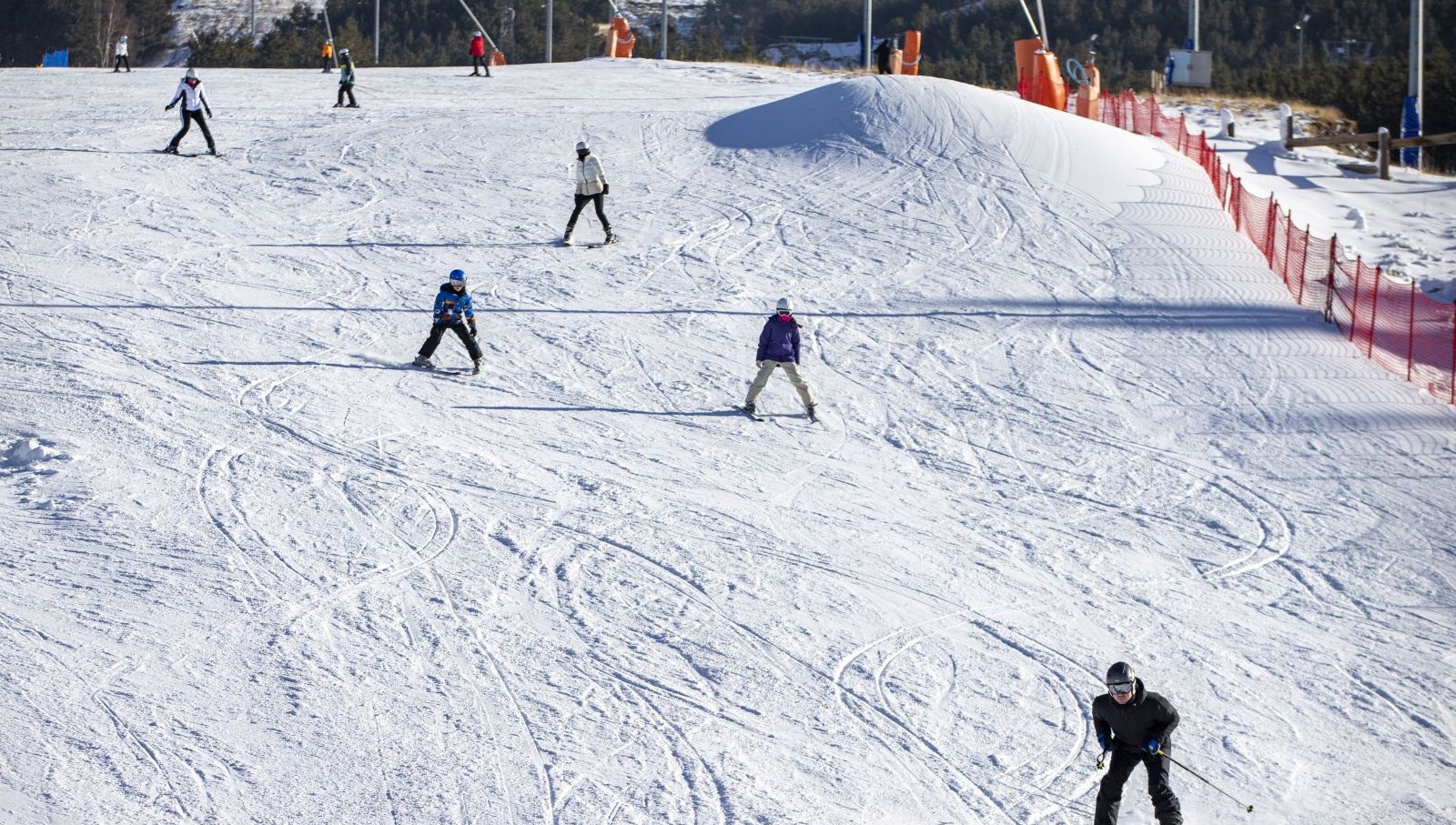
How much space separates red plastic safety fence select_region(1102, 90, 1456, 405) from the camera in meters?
15.9

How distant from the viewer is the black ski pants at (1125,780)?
289 inches

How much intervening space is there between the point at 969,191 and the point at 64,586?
15.4 meters

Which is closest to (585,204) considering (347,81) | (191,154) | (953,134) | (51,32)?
(953,134)

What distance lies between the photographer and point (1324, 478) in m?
13.2

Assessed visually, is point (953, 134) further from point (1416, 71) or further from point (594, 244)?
point (1416, 71)

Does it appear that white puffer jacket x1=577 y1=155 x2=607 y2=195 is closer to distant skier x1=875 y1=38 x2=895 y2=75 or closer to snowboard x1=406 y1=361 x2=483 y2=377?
snowboard x1=406 y1=361 x2=483 y2=377

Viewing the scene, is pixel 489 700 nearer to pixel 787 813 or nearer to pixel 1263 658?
pixel 787 813

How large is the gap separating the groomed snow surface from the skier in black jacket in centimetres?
57

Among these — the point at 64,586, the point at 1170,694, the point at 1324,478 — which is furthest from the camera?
the point at 1324,478

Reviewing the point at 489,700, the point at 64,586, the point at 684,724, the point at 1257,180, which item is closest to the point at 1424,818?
the point at 684,724

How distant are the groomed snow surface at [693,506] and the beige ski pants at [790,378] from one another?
1.27 feet

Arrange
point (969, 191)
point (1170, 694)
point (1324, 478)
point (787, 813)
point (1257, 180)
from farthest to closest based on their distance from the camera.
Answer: point (1257, 180) → point (969, 191) → point (1324, 478) → point (1170, 694) → point (787, 813)

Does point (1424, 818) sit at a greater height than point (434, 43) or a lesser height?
lesser

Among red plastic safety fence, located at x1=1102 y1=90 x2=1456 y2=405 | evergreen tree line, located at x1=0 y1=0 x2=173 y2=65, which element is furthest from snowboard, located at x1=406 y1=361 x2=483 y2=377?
evergreen tree line, located at x1=0 y1=0 x2=173 y2=65
